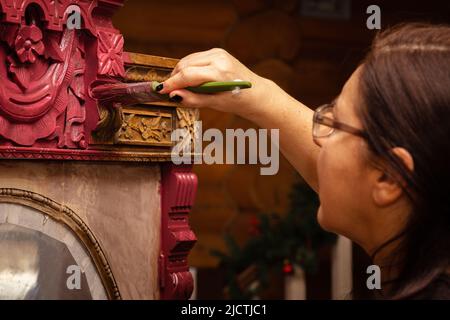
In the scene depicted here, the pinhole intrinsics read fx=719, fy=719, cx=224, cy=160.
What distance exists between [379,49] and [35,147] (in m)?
0.57

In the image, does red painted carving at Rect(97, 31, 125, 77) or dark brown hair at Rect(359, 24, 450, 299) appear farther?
red painted carving at Rect(97, 31, 125, 77)

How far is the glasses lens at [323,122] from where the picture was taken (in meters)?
1.06

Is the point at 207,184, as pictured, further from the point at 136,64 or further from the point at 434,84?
the point at 434,84

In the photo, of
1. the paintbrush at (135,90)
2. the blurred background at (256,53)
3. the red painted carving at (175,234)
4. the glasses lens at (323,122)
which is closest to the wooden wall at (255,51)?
the blurred background at (256,53)

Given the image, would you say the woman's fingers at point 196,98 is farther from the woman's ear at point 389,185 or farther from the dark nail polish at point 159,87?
the woman's ear at point 389,185

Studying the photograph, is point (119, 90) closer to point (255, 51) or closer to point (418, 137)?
point (418, 137)

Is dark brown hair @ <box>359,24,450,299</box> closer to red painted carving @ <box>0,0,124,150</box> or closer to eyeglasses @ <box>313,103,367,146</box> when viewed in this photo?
eyeglasses @ <box>313,103,367,146</box>

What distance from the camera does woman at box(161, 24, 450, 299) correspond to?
94 centimetres

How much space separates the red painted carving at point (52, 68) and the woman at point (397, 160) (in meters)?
0.41

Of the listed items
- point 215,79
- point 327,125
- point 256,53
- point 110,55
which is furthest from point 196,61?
point 256,53

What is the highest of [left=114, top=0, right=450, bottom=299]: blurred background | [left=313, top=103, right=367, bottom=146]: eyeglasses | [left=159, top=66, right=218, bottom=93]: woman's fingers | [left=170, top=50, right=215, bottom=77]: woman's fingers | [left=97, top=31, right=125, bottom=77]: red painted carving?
[left=114, top=0, right=450, bottom=299]: blurred background

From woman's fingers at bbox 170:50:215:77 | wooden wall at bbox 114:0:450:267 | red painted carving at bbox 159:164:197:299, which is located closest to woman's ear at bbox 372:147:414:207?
woman's fingers at bbox 170:50:215:77

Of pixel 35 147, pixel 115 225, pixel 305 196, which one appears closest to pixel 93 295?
pixel 115 225

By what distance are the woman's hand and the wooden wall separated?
2.01 meters
